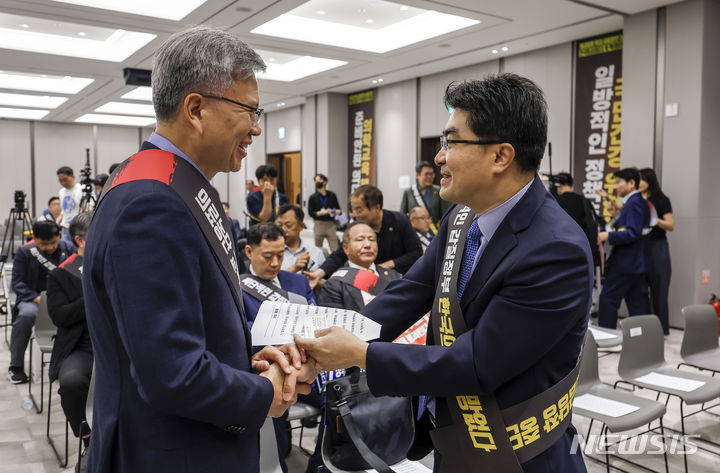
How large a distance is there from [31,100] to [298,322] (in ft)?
45.8

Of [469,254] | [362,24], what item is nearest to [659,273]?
[362,24]

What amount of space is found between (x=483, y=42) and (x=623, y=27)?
1.68 metres

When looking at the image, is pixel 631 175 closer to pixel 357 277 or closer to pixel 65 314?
pixel 357 277

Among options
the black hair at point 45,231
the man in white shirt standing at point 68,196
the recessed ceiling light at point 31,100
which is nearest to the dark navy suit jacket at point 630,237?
the black hair at point 45,231

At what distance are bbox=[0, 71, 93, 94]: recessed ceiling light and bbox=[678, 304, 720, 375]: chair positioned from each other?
10.7 metres

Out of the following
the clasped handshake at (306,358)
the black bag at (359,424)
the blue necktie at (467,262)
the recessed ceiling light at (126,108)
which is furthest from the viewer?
the recessed ceiling light at (126,108)

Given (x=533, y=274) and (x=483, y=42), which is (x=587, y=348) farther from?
(x=483, y=42)

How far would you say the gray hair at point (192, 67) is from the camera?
107cm

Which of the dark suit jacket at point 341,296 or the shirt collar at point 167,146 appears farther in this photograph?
the dark suit jacket at point 341,296

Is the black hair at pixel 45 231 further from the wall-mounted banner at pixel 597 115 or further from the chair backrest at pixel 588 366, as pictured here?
the wall-mounted banner at pixel 597 115

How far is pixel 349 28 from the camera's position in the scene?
25.0 feet

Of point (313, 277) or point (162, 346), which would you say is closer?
point (162, 346)

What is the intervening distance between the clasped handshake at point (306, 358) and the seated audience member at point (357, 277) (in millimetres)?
1890

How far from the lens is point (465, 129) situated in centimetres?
125
